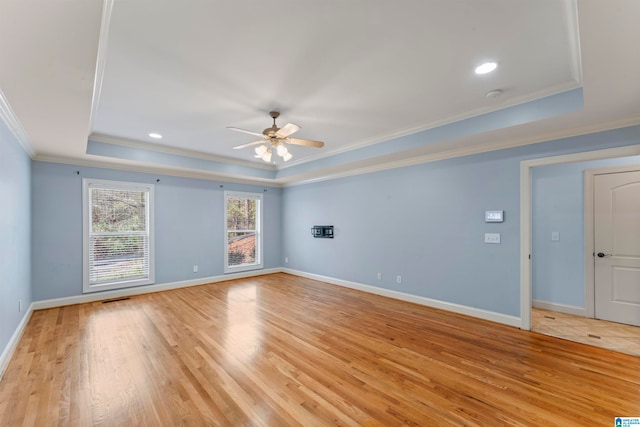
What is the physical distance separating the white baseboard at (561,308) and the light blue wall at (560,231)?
41mm

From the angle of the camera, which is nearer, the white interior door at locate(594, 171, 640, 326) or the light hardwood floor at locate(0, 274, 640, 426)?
the light hardwood floor at locate(0, 274, 640, 426)

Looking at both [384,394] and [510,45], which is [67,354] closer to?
[384,394]

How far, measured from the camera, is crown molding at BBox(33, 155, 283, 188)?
448cm

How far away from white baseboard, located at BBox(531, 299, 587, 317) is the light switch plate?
60.2 inches

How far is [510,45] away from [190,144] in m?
4.64

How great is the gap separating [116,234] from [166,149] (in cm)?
186

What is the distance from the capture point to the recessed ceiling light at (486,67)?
7.63 feet

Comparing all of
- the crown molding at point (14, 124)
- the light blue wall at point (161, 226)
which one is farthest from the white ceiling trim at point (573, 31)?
the light blue wall at point (161, 226)

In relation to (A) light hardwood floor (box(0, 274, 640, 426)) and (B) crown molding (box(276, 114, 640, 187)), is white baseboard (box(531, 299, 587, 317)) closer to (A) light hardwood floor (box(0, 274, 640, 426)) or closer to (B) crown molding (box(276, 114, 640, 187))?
(A) light hardwood floor (box(0, 274, 640, 426))

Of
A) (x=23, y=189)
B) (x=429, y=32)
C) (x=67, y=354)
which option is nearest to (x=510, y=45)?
(x=429, y=32)

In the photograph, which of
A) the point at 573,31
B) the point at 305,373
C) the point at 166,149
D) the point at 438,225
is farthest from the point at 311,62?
the point at 166,149

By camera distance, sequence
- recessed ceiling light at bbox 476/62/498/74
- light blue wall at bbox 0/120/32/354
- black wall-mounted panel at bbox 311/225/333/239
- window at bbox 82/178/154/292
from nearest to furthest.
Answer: recessed ceiling light at bbox 476/62/498/74 → light blue wall at bbox 0/120/32/354 → window at bbox 82/178/154/292 → black wall-mounted panel at bbox 311/225/333/239

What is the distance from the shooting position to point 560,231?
4.07 m

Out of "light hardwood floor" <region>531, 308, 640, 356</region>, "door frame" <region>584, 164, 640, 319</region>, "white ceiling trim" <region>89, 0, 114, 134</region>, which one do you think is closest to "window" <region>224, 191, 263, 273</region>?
"white ceiling trim" <region>89, 0, 114, 134</region>
